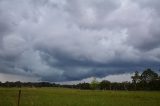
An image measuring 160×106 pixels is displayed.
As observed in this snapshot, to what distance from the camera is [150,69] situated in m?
166

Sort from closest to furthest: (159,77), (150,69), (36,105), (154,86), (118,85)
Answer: (36,105), (154,86), (159,77), (150,69), (118,85)

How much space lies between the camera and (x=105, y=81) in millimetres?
191125

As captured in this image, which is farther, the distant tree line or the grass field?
the distant tree line

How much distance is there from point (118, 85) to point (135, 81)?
71.5ft

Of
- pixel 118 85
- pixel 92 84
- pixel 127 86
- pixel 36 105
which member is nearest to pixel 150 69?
pixel 127 86

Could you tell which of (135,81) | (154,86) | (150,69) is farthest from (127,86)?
(154,86)

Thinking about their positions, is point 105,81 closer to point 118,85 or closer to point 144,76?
point 118,85

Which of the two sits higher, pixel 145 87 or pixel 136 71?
pixel 136 71

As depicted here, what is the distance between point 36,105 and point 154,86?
115 metres

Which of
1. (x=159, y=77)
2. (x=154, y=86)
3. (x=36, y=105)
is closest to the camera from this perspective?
(x=36, y=105)

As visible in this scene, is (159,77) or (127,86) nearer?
(159,77)

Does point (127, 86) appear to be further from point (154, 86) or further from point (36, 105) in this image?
point (36, 105)

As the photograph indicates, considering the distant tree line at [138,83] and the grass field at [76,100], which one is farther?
the distant tree line at [138,83]

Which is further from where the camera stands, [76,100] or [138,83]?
[138,83]
